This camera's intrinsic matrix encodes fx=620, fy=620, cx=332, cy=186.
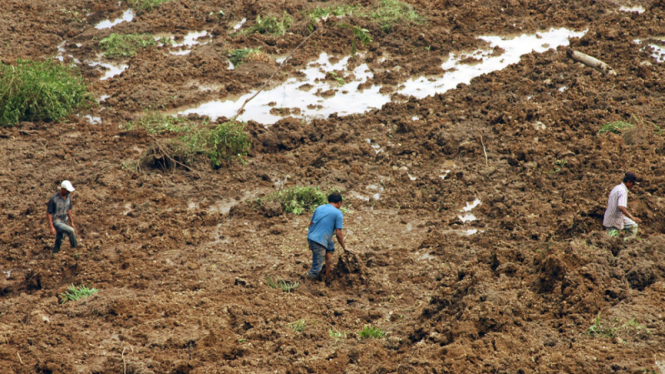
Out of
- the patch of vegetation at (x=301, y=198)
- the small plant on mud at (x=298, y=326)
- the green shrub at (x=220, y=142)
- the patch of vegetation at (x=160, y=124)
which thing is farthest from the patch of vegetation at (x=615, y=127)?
the patch of vegetation at (x=160, y=124)

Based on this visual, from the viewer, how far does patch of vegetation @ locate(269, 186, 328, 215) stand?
36.0 ft

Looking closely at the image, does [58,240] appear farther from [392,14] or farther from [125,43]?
[392,14]

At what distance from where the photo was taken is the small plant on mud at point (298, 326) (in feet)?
24.6

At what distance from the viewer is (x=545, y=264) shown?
24.0 feet

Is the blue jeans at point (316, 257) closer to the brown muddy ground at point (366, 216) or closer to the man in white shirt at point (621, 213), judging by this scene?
the brown muddy ground at point (366, 216)

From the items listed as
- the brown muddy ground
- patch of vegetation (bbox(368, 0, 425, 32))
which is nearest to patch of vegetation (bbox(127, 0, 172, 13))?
the brown muddy ground

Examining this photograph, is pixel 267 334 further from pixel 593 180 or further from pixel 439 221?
pixel 593 180

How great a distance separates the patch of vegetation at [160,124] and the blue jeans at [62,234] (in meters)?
4.00

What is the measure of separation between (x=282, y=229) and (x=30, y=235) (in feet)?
13.6

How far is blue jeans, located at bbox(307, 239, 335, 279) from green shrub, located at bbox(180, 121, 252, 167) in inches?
164

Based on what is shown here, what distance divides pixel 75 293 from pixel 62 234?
1.52 m

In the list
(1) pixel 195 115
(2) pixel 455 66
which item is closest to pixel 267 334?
(1) pixel 195 115

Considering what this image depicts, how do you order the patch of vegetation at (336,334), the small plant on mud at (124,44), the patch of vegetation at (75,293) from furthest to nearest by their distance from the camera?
1. the small plant on mud at (124,44)
2. the patch of vegetation at (75,293)
3. the patch of vegetation at (336,334)

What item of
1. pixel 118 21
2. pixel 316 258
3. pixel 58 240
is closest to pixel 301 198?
pixel 316 258
